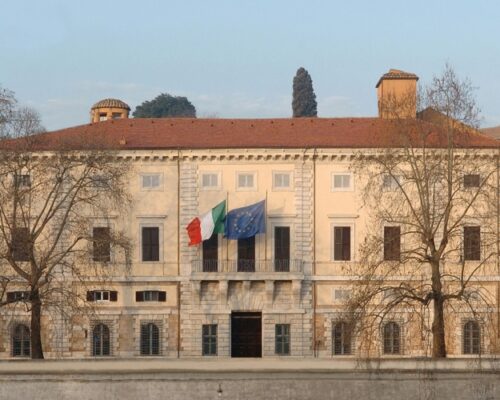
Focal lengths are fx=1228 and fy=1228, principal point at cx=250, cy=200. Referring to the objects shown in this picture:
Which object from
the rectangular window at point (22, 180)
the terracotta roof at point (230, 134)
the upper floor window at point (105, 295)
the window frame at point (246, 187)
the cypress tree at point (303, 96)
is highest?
the cypress tree at point (303, 96)

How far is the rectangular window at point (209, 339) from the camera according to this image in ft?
181

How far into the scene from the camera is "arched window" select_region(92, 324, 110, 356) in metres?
55.2

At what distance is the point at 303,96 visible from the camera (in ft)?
333

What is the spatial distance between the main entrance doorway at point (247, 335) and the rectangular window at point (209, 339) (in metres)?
0.84

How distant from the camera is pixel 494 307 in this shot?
53.3 meters

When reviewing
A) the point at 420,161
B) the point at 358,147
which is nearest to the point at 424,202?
the point at 420,161

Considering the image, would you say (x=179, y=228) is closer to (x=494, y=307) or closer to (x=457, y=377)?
(x=494, y=307)

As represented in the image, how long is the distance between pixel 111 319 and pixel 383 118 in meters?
15.1

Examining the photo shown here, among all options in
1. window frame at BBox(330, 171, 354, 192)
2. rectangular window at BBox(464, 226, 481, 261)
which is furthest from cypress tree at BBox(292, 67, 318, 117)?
rectangular window at BBox(464, 226, 481, 261)

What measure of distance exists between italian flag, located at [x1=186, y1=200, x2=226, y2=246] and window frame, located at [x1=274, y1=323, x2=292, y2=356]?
526 cm

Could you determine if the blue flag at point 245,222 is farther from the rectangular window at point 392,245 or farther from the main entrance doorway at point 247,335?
the rectangular window at point 392,245

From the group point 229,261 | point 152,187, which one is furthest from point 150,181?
point 229,261

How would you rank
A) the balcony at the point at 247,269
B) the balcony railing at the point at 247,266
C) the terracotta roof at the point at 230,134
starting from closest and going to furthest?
1. the balcony at the point at 247,269
2. the terracotta roof at the point at 230,134
3. the balcony railing at the point at 247,266

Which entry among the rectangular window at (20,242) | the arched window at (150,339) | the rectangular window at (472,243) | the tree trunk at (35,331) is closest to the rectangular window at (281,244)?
the arched window at (150,339)
